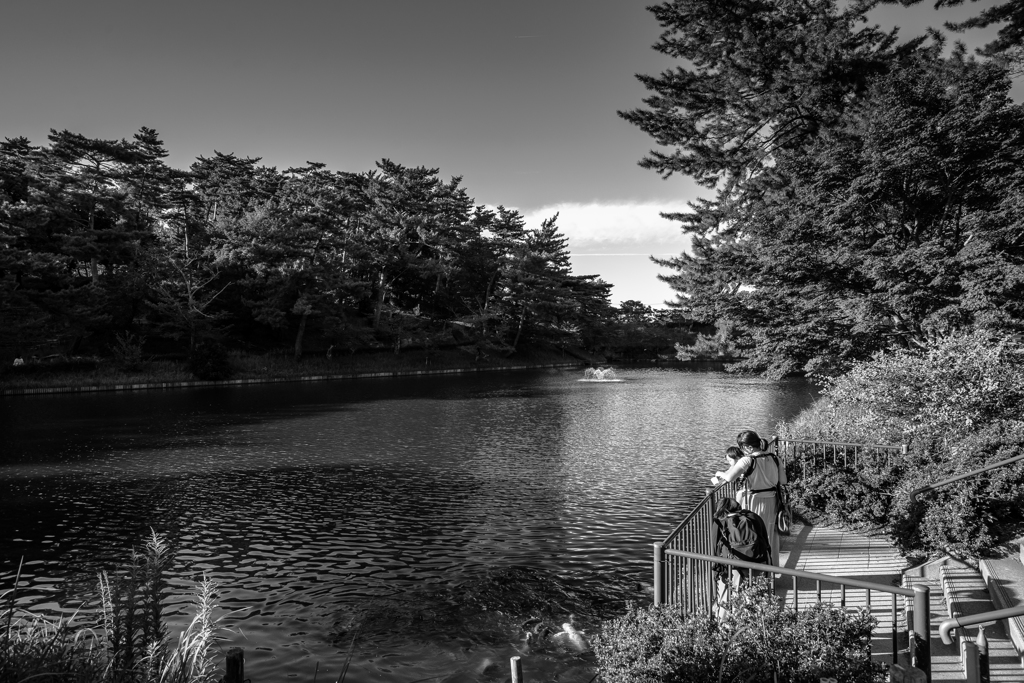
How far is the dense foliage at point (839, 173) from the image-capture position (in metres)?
17.9

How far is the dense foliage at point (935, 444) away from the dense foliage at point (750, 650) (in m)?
4.58

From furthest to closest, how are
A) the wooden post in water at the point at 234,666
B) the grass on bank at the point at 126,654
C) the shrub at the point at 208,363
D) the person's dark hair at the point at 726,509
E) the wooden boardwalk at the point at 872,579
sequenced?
the shrub at the point at 208,363
the person's dark hair at the point at 726,509
the wooden boardwalk at the point at 872,579
the grass on bank at the point at 126,654
the wooden post in water at the point at 234,666

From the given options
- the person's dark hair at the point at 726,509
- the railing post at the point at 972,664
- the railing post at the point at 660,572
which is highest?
the person's dark hair at the point at 726,509

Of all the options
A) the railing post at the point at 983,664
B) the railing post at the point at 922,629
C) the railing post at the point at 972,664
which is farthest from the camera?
the railing post at the point at 972,664

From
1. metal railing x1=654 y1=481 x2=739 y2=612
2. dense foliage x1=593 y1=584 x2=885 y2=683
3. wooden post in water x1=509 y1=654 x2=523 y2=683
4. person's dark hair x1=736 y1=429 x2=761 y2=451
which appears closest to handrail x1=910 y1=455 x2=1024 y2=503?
person's dark hair x1=736 y1=429 x2=761 y2=451

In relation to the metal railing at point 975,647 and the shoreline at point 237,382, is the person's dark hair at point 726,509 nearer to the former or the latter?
the metal railing at point 975,647

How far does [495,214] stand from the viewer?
3066 inches

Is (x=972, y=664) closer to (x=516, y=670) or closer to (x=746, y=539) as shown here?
(x=746, y=539)

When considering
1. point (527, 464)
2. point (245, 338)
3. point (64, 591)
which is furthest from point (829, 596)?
point (245, 338)

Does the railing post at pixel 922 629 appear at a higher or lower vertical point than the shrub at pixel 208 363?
lower

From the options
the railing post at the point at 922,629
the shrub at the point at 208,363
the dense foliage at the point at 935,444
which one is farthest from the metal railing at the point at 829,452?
the shrub at the point at 208,363

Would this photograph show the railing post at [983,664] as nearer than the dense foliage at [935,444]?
Yes

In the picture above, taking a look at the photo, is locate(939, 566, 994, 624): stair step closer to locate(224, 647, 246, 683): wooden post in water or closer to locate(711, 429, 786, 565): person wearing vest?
locate(711, 429, 786, 565): person wearing vest

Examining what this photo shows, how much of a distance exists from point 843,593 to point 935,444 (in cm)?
738
